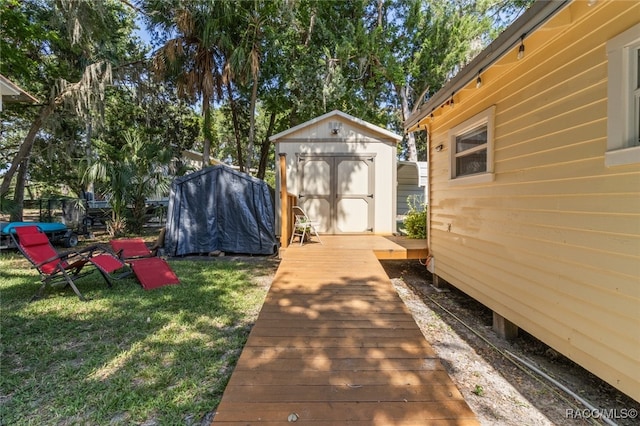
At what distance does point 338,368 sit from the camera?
83.8 inches

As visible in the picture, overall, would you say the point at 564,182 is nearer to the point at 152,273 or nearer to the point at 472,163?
the point at 472,163

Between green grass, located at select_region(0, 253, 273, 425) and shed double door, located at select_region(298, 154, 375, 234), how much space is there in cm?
297

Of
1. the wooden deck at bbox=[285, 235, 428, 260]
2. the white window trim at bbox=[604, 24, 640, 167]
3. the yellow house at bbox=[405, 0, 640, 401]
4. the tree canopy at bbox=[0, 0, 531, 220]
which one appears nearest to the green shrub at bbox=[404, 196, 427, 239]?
the wooden deck at bbox=[285, 235, 428, 260]

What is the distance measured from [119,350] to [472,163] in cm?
463

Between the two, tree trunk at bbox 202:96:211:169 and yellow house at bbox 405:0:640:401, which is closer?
yellow house at bbox 405:0:640:401

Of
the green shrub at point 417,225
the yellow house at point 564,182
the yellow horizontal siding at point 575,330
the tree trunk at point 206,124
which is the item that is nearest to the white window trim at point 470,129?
the yellow house at point 564,182

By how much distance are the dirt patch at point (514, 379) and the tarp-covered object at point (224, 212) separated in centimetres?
444

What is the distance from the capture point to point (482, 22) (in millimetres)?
14117

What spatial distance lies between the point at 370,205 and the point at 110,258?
17.4 ft

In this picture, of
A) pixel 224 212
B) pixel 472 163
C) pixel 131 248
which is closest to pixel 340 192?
pixel 224 212

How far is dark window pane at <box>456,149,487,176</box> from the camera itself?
3.88m

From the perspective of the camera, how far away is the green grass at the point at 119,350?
2107mm

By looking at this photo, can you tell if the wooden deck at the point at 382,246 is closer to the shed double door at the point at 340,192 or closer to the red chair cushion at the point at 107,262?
the shed double door at the point at 340,192

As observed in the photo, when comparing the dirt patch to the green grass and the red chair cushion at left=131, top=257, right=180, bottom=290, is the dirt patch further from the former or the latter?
the red chair cushion at left=131, top=257, right=180, bottom=290
